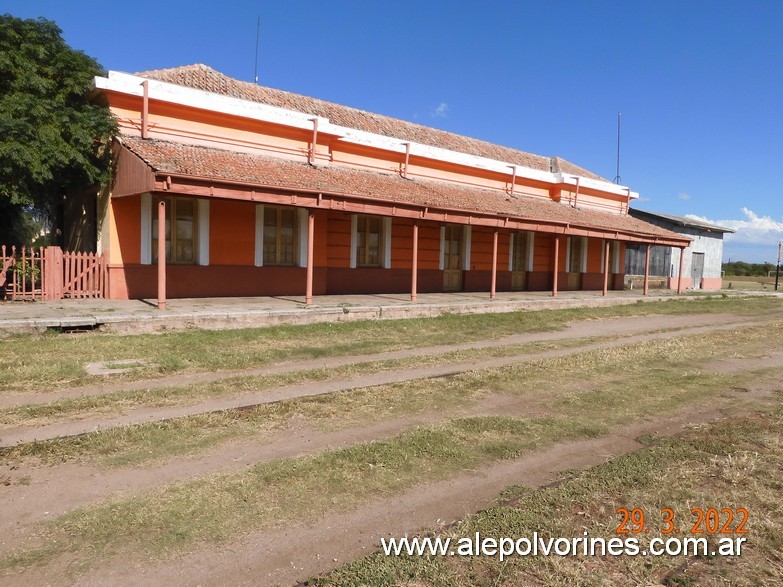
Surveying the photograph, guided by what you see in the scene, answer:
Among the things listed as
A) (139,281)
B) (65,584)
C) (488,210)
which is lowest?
(65,584)

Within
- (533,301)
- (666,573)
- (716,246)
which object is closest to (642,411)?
(666,573)

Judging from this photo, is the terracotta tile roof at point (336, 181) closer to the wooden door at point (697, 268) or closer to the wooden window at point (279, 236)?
the wooden window at point (279, 236)

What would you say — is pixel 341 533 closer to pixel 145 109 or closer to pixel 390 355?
pixel 390 355

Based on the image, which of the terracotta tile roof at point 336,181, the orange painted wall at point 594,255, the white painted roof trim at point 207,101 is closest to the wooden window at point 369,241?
the terracotta tile roof at point 336,181

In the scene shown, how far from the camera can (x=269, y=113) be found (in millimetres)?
15000

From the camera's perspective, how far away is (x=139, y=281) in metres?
12.9

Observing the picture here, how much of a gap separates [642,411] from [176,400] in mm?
4980

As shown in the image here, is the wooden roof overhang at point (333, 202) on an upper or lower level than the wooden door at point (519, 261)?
upper

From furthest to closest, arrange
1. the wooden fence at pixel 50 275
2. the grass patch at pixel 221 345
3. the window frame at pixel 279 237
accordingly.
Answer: the window frame at pixel 279 237, the wooden fence at pixel 50 275, the grass patch at pixel 221 345

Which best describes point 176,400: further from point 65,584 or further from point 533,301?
point 533,301

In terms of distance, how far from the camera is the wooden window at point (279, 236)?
14672 mm

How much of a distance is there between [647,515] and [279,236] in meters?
12.7

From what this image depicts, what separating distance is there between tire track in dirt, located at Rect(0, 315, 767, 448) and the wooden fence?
8158 millimetres

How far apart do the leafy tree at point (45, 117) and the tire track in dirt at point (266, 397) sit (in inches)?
334
